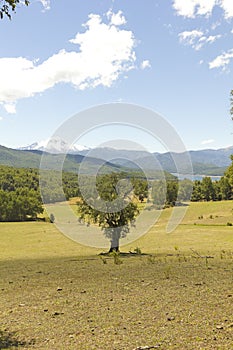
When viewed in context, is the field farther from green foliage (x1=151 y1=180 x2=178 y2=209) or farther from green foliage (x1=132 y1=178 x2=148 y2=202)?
green foliage (x1=132 y1=178 x2=148 y2=202)

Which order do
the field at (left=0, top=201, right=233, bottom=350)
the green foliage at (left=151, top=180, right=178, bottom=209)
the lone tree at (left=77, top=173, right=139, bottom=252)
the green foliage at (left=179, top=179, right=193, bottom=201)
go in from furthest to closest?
the green foliage at (left=179, top=179, right=193, bottom=201) → the lone tree at (left=77, top=173, right=139, bottom=252) → the green foliage at (left=151, top=180, right=178, bottom=209) → the field at (left=0, top=201, right=233, bottom=350)

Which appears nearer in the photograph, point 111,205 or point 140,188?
point 111,205

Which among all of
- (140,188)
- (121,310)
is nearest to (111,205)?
(140,188)

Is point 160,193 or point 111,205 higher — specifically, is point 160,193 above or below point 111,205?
above

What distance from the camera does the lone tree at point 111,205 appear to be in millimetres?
34375

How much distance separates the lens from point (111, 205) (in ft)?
113

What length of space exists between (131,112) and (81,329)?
19.8 m

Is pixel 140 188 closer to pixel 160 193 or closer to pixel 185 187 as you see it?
pixel 160 193

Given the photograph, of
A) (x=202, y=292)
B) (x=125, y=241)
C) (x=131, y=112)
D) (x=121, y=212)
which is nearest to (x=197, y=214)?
(x=125, y=241)

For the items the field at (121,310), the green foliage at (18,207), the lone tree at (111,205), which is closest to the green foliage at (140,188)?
the lone tree at (111,205)

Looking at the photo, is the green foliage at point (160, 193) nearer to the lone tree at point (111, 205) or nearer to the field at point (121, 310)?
the lone tree at point (111, 205)

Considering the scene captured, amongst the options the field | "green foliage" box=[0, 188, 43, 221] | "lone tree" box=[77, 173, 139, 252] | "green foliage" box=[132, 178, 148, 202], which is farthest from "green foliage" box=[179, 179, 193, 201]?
"green foliage" box=[0, 188, 43, 221]

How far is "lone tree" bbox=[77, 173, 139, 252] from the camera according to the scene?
113 feet

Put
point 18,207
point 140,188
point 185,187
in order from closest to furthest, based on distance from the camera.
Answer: point 140,188 < point 185,187 < point 18,207
